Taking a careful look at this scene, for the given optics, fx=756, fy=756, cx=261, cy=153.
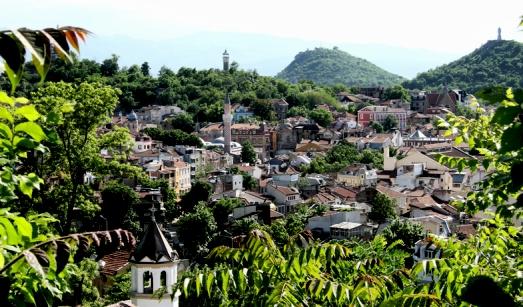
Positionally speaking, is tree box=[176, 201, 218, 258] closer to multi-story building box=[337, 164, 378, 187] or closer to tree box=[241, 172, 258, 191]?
tree box=[241, 172, 258, 191]

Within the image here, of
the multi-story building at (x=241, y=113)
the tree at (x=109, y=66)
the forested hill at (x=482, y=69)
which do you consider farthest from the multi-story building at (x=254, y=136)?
the forested hill at (x=482, y=69)

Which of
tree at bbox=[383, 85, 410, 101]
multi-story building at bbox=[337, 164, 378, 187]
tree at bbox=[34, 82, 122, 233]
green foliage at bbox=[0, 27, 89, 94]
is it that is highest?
green foliage at bbox=[0, 27, 89, 94]

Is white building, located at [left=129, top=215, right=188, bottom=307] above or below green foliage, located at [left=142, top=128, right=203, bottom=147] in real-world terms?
above

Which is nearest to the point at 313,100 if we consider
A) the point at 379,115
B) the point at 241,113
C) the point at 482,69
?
Answer: the point at 379,115

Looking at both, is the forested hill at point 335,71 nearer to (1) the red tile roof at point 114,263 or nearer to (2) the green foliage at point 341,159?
(2) the green foliage at point 341,159

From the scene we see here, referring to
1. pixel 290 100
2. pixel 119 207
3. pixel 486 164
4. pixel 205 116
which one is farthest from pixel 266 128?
pixel 486 164

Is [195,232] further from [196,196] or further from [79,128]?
[79,128]

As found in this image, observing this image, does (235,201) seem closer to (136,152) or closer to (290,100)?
(136,152)

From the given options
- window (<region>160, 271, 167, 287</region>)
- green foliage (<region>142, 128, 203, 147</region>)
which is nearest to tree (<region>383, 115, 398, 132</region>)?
green foliage (<region>142, 128, 203, 147</region>)
